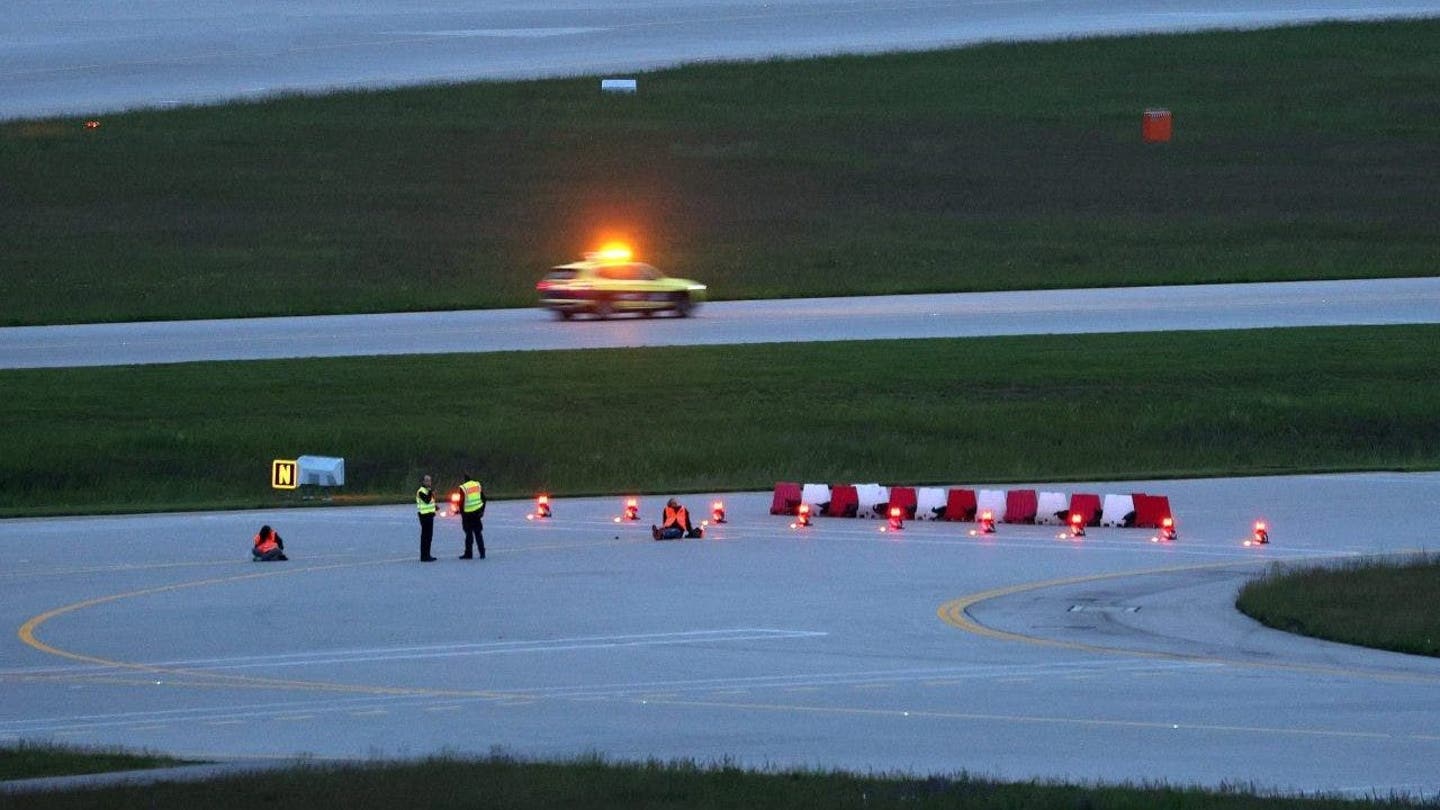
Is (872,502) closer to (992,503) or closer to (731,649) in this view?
(992,503)

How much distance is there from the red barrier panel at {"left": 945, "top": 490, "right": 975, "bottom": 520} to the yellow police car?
1953 centimetres

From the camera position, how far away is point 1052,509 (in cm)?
3353

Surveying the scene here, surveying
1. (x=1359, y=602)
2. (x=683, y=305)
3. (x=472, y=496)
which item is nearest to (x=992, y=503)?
(x=472, y=496)

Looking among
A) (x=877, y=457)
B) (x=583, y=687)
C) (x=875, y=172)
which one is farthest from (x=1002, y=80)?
(x=583, y=687)

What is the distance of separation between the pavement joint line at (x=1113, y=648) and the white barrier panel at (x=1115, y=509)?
360 centimetres

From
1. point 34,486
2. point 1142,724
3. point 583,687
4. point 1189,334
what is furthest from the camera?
point 1189,334

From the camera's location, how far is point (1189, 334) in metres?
48.5

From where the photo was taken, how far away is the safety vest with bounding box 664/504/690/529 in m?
32.0

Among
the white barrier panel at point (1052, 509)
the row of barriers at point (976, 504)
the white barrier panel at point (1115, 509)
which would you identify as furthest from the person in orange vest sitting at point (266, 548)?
the white barrier panel at point (1115, 509)

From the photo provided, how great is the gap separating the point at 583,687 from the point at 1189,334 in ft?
97.0

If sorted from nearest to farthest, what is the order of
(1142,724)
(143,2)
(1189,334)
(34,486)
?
(1142,724)
(34,486)
(1189,334)
(143,2)

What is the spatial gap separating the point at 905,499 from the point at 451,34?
5308 cm

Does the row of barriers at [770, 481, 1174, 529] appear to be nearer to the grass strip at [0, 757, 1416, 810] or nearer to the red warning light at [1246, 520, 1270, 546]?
the red warning light at [1246, 520, 1270, 546]

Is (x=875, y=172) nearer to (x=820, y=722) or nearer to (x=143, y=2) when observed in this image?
(x=143, y=2)
